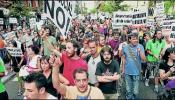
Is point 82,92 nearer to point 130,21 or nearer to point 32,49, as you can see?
point 32,49

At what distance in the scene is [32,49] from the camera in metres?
8.69

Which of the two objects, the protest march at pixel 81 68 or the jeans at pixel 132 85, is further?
the jeans at pixel 132 85

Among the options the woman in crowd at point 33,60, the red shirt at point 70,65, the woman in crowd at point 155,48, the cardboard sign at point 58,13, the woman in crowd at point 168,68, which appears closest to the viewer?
the red shirt at point 70,65

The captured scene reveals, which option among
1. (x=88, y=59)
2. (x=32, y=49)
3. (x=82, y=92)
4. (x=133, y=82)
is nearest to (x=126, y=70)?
(x=133, y=82)

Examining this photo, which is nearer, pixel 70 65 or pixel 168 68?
pixel 70 65

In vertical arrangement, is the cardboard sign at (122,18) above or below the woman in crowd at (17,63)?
above

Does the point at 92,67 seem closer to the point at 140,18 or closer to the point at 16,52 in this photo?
the point at 16,52

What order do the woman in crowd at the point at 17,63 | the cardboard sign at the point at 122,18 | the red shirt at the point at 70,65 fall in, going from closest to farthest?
the red shirt at the point at 70,65 → the woman in crowd at the point at 17,63 → the cardboard sign at the point at 122,18

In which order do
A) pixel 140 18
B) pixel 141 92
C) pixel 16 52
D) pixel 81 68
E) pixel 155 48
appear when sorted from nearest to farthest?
pixel 81 68
pixel 141 92
pixel 155 48
pixel 16 52
pixel 140 18

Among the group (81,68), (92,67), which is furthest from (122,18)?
(81,68)

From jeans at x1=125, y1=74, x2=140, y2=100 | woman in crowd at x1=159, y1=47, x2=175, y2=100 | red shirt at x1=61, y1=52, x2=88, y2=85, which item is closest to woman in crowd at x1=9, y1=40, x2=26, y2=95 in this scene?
jeans at x1=125, y1=74, x2=140, y2=100

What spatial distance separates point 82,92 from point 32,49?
13.1ft

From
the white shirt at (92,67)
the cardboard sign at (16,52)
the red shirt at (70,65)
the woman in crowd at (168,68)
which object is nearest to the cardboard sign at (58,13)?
the white shirt at (92,67)

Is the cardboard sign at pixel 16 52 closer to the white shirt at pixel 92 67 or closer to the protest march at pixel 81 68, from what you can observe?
the protest march at pixel 81 68
